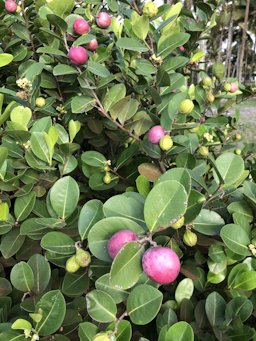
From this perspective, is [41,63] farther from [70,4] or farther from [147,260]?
[147,260]

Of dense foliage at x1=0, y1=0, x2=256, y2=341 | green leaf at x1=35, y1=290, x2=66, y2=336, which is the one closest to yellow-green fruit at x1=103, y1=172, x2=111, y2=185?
dense foliage at x1=0, y1=0, x2=256, y2=341

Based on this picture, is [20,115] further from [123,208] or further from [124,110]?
[123,208]

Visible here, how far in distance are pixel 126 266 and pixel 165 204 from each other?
0.10 m

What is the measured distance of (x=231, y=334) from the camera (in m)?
0.62

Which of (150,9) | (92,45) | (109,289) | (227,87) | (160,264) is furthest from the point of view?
(227,87)

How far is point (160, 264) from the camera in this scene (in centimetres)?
48

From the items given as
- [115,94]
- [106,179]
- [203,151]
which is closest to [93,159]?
[106,179]

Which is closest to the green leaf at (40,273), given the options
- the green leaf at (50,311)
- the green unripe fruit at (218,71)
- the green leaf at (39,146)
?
the green leaf at (50,311)

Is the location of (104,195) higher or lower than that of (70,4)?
lower

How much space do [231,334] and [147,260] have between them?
10.0 inches

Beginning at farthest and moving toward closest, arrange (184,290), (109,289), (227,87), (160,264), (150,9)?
1. (227,87)
2. (150,9)
3. (184,290)
4. (109,289)
5. (160,264)

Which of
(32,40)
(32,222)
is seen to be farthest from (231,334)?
(32,40)

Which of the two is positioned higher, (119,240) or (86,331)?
(119,240)

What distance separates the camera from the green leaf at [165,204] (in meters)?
0.51
